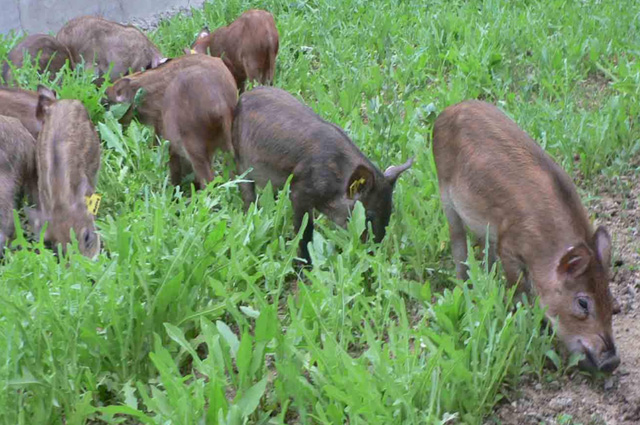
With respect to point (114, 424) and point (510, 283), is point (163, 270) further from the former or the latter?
point (510, 283)

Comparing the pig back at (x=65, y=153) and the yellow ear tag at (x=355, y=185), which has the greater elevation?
the yellow ear tag at (x=355, y=185)

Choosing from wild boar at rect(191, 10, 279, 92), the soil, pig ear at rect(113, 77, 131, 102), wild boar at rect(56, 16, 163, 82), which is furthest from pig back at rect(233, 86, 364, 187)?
wild boar at rect(56, 16, 163, 82)

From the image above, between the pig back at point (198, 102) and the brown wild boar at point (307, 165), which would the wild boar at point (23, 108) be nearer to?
the pig back at point (198, 102)

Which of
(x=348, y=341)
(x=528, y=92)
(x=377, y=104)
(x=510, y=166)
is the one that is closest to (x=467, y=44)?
(x=528, y=92)

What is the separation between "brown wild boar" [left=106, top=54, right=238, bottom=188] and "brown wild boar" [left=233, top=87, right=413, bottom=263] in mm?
301

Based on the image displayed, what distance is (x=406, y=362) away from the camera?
3852 millimetres

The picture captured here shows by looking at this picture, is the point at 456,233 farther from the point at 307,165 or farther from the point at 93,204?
the point at 93,204

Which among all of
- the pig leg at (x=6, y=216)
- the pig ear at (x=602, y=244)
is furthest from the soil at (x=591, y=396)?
the pig leg at (x=6, y=216)

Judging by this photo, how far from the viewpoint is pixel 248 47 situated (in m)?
8.48

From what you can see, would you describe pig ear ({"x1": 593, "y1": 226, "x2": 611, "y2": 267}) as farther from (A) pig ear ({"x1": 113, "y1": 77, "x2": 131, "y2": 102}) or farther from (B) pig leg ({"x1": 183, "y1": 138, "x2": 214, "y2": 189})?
(A) pig ear ({"x1": 113, "y1": 77, "x2": 131, "y2": 102})

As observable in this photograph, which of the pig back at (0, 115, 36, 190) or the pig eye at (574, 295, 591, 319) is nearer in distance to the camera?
the pig eye at (574, 295, 591, 319)

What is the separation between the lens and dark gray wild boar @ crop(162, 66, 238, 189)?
21.4 feet

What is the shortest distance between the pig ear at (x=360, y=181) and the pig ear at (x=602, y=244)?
1550 millimetres

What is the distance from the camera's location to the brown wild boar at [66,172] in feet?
18.8
